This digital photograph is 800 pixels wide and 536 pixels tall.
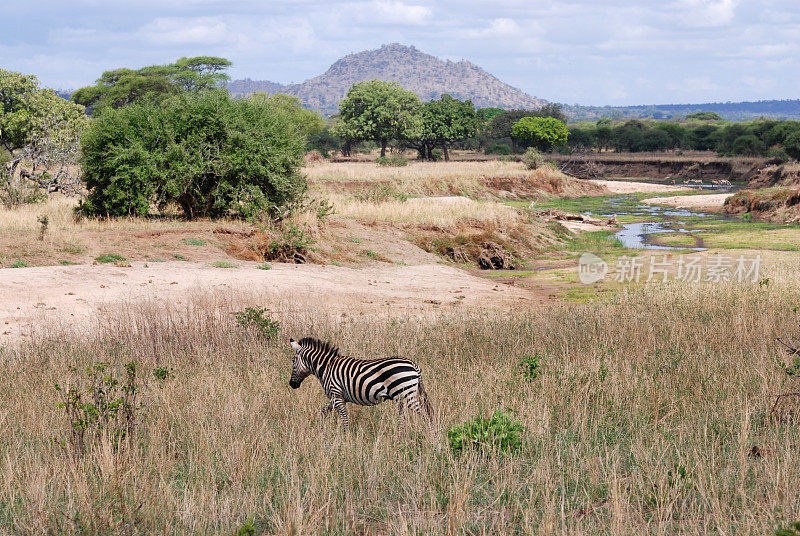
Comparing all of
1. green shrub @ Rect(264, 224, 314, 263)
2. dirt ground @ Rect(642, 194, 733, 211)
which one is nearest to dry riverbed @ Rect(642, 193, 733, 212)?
dirt ground @ Rect(642, 194, 733, 211)

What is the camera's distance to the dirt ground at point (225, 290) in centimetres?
1388

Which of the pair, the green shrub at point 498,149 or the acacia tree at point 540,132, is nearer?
the acacia tree at point 540,132

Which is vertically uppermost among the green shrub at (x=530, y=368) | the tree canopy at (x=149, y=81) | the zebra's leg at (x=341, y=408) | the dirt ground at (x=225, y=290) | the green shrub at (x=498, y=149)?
the tree canopy at (x=149, y=81)

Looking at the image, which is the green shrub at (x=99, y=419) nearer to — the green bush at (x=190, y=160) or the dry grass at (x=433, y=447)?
the dry grass at (x=433, y=447)

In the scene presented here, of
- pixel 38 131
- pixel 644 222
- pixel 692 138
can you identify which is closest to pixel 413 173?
pixel 644 222

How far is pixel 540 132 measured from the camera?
100438mm

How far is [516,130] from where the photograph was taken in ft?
335

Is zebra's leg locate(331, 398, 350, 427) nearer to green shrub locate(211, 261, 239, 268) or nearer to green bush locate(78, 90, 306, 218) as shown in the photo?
green shrub locate(211, 261, 239, 268)

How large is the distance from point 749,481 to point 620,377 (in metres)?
3.19

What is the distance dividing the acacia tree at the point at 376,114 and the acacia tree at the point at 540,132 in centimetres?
2281

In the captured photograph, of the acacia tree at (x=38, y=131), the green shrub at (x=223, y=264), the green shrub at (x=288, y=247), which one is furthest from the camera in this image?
the acacia tree at (x=38, y=131)

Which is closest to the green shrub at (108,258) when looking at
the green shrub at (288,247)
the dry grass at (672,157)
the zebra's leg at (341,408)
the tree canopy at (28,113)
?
the green shrub at (288,247)

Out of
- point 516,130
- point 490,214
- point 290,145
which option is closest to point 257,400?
point 290,145

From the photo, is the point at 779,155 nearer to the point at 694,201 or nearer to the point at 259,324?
the point at 694,201
